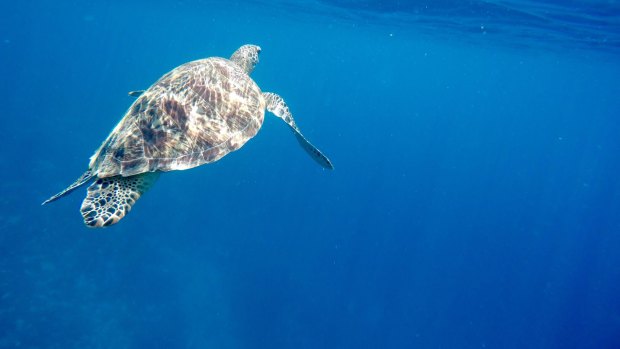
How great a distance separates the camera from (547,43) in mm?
23984

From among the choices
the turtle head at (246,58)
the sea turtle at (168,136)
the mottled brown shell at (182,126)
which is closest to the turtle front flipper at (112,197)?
the sea turtle at (168,136)

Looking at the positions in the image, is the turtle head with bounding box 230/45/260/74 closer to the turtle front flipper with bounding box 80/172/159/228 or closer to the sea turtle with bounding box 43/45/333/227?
the sea turtle with bounding box 43/45/333/227

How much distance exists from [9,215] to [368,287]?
17.1 m

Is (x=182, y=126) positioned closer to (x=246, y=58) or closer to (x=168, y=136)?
(x=168, y=136)

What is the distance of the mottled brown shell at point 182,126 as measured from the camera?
4945 millimetres

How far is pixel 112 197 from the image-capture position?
4605mm

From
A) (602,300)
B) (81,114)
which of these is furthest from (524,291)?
(81,114)

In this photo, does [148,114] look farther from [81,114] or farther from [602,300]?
[602,300]

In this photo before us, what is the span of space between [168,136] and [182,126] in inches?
10.7

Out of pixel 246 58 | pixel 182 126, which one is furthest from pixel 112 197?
pixel 246 58

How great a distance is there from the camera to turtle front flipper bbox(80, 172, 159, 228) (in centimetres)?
420

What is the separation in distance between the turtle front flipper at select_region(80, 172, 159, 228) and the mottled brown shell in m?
0.20

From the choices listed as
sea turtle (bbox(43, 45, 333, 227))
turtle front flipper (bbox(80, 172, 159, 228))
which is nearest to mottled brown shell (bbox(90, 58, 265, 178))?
sea turtle (bbox(43, 45, 333, 227))

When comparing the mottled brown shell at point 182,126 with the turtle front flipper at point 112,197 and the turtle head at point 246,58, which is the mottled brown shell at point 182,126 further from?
the turtle head at point 246,58
